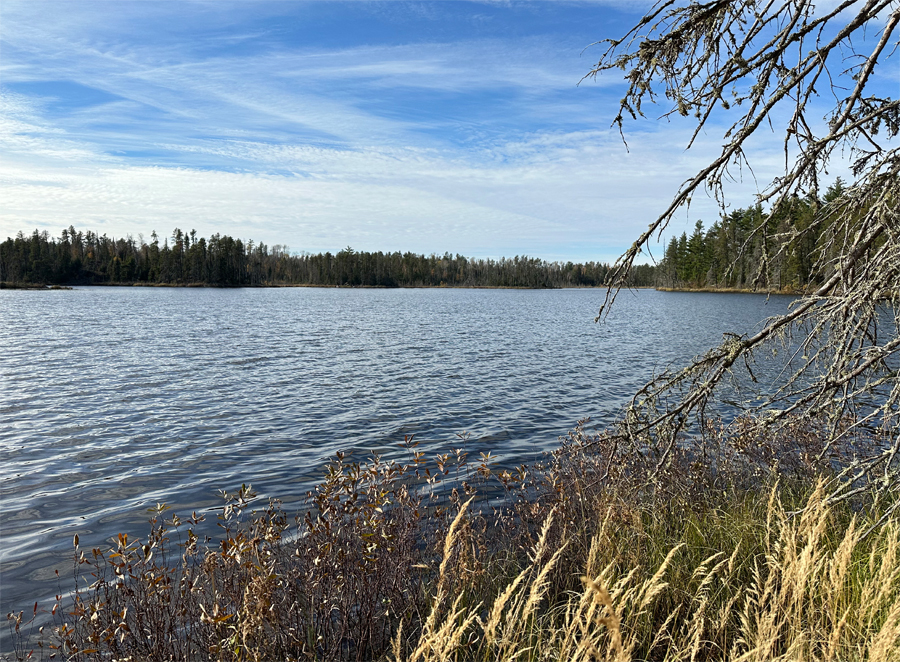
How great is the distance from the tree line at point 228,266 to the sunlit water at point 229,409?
206 ft

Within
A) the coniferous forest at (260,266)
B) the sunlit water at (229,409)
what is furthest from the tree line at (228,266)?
the sunlit water at (229,409)

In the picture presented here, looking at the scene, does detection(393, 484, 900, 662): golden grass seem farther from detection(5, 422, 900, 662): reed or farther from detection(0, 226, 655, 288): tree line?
detection(0, 226, 655, 288): tree line

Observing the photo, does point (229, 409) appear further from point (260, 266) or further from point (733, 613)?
point (260, 266)

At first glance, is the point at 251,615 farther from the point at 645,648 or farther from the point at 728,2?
the point at 728,2

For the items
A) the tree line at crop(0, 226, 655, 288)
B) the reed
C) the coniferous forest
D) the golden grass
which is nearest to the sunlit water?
the reed

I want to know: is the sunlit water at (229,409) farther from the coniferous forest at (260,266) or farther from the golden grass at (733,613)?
the coniferous forest at (260,266)

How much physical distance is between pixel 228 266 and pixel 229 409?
129 meters

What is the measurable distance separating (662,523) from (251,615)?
14.0 ft

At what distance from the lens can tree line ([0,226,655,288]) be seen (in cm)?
11675

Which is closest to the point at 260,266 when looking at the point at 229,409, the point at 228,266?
the point at 228,266

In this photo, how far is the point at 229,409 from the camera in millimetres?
14078

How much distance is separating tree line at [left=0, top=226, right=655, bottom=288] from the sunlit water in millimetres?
62759

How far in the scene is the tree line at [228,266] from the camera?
4596 inches

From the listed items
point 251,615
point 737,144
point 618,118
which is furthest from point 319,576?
point 737,144
